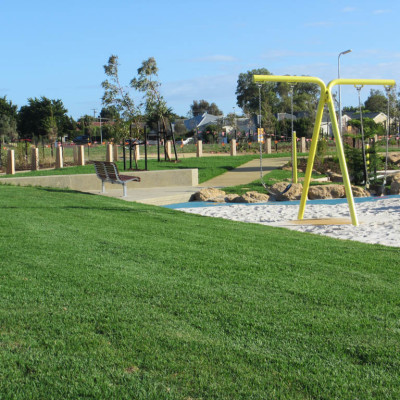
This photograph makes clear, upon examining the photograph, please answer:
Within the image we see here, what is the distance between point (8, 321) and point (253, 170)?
800 inches

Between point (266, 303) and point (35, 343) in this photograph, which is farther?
point (266, 303)

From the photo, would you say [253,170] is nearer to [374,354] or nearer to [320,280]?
[320,280]

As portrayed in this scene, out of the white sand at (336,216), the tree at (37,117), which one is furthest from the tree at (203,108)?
the white sand at (336,216)

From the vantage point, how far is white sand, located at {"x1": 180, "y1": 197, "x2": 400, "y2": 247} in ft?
31.2

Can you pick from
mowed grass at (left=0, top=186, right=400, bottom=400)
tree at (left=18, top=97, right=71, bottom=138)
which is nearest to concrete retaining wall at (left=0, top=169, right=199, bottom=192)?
mowed grass at (left=0, top=186, right=400, bottom=400)

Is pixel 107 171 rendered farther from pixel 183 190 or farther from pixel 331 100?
pixel 331 100

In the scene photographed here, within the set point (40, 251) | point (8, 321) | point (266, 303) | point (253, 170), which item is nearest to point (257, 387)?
point (266, 303)

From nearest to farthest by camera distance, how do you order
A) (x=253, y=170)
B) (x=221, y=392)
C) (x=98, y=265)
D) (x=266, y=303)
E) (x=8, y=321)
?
(x=221, y=392)
(x=8, y=321)
(x=266, y=303)
(x=98, y=265)
(x=253, y=170)

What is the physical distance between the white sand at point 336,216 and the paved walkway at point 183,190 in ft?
6.09

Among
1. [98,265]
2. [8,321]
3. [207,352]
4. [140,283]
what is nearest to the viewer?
[207,352]

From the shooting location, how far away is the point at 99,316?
4320 millimetres

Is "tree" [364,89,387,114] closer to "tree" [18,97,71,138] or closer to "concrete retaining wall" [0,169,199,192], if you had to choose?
"tree" [18,97,71,138]

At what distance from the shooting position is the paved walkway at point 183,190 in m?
15.5

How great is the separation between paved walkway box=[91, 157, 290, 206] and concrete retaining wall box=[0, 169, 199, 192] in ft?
1.91
